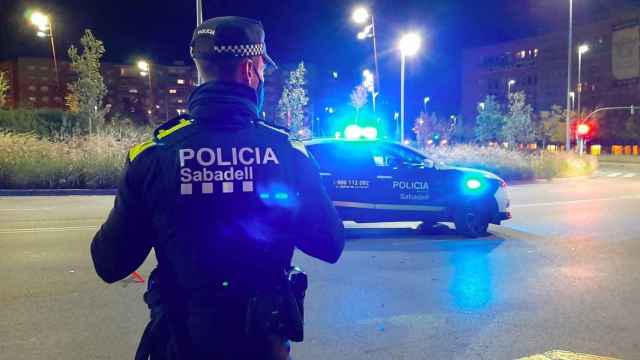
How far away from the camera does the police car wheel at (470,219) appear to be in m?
10.8

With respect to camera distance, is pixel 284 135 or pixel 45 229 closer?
pixel 284 135

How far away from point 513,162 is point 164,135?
2833cm

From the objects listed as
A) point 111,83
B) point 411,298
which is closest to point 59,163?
point 411,298

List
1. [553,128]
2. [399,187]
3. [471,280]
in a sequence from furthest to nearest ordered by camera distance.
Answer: [553,128] < [399,187] < [471,280]

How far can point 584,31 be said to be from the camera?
88250 mm

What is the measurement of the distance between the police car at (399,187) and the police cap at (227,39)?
8388mm

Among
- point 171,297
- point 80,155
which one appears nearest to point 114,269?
point 171,297

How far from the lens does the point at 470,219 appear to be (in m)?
10.8

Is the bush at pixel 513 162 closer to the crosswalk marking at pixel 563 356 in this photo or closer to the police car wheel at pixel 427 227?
the police car wheel at pixel 427 227

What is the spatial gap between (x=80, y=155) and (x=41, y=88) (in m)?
95.6

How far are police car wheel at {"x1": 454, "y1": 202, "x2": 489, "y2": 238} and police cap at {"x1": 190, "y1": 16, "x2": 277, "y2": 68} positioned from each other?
9.17 metres

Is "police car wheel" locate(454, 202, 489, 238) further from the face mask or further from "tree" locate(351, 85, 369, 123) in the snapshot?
"tree" locate(351, 85, 369, 123)

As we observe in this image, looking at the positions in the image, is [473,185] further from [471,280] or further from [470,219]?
[471,280]

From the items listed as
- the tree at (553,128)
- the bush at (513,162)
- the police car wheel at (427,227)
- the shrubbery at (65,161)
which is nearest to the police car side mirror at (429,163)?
the police car wheel at (427,227)
